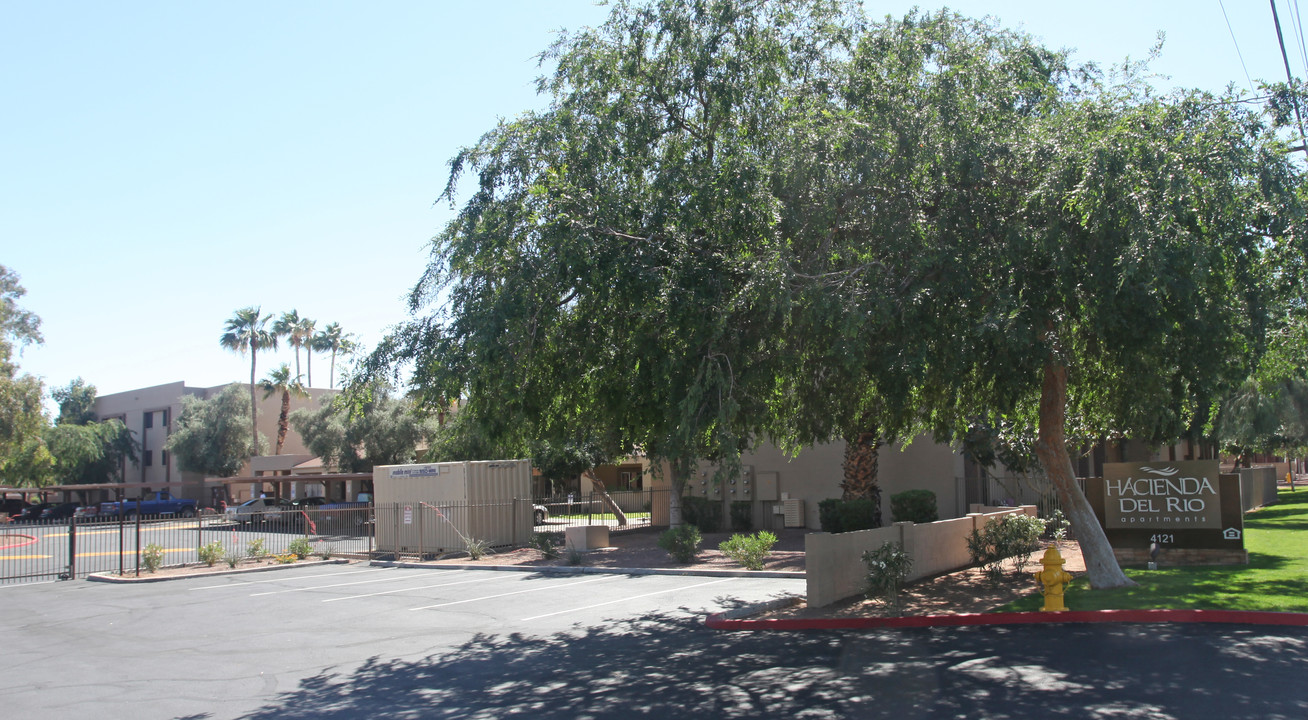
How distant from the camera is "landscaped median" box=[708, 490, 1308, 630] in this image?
11789 mm

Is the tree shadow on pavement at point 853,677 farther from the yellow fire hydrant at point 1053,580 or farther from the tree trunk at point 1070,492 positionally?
the tree trunk at point 1070,492

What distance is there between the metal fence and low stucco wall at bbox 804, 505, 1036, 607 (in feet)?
51.9

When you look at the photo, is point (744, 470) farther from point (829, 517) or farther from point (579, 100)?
point (579, 100)

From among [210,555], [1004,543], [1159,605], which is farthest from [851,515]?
[210,555]

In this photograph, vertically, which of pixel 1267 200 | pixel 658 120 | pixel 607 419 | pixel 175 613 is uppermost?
pixel 658 120

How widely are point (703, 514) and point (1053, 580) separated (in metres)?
17.8

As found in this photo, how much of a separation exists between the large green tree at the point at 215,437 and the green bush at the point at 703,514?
41893 mm

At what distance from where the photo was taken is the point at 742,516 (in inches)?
1192

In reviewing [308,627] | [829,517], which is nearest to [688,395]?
[308,627]

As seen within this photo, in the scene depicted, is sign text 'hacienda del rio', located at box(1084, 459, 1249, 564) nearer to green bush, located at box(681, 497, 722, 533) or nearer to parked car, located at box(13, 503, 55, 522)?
green bush, located at box(681, 497, 722, 533)

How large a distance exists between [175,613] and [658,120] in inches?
483

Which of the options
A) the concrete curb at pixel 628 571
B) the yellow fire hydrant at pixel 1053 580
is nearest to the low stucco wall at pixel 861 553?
the concrete curb at pixel 628 571

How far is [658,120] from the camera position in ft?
42.7

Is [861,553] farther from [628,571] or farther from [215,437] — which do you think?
[215,437]
